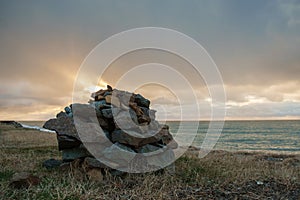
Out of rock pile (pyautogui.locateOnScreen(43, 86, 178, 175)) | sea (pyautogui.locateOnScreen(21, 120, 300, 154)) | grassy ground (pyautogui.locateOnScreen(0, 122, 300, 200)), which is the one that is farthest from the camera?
sea (pyautogui.locateOnScreen(21, 120, 300, 154))

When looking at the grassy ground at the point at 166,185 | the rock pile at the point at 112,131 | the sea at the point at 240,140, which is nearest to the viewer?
the grassy ground at the point at 166,185

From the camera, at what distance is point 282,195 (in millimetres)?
7484

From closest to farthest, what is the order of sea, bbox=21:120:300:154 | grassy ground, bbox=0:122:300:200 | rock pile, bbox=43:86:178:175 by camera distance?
1. grassy ground, bbox=0:122:300:200
2. rock pile, bbox=43:86:178:175
3. sea, bbox=21:120:300:154

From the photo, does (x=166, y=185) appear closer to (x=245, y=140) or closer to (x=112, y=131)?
(x=112, y=131)

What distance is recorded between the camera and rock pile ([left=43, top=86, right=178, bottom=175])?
8.78 m

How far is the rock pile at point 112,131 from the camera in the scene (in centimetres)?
878

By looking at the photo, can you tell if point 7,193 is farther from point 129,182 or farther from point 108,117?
point 108,117

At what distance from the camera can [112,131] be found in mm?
9547

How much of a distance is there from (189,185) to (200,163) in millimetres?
2693

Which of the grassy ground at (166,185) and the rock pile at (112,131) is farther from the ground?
the rock pile at (112,131)

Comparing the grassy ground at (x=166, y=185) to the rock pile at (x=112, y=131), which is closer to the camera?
the grassy ground at (x=166, y=185)

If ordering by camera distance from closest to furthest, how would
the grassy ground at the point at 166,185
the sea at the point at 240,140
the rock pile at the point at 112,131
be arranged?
the grassy ground at the point at 166,185 < the rock pile at the point at 112,131 < the sea at the point at 240,140

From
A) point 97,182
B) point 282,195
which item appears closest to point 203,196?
point 282,195

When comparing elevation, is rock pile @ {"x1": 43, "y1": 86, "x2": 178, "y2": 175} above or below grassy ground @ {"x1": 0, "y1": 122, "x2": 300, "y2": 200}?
above
